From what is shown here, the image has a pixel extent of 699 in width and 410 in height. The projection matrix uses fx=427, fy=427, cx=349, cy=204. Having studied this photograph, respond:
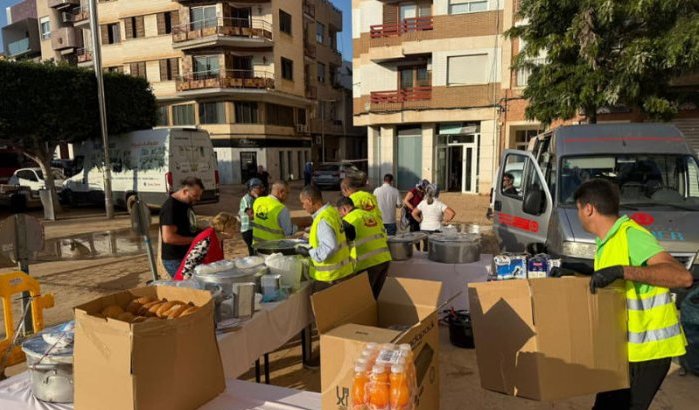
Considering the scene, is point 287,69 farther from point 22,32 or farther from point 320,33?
point 22,32

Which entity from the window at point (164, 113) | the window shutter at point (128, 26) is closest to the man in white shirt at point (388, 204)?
the window at point (164, 113)

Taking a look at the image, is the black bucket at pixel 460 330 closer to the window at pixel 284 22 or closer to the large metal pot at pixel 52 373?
the large metal pot at pixel 52 373

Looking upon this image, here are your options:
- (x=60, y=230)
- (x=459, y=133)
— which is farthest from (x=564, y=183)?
(x=459, y=133)

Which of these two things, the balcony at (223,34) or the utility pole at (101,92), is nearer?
the utility pole at (101,92)

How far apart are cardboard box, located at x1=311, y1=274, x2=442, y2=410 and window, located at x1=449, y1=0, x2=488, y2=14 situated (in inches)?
791

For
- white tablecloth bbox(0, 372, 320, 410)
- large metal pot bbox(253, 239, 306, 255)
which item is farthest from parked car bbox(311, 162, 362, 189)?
white tablecloth bbox(0, 372, 320, 410)

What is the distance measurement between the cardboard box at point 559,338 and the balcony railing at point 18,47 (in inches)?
1974

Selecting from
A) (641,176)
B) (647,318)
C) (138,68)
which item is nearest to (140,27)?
(138,68)

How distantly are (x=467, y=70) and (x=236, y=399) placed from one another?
20.1 metres

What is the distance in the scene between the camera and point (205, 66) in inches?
1122

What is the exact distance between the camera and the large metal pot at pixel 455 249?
16.9ft

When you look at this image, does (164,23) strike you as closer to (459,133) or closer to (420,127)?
(420,127)

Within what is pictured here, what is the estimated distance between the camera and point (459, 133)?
2108 centimetres

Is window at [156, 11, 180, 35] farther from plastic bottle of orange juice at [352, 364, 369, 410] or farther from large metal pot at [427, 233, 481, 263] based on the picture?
plastic bottle of orange juice at [352, 364, 369, 410]
